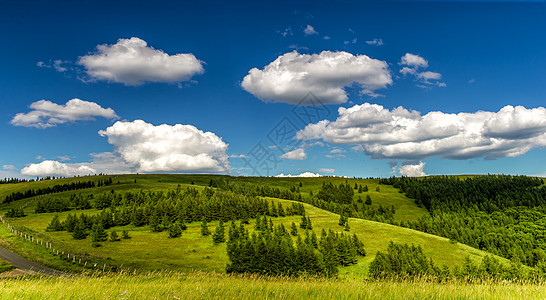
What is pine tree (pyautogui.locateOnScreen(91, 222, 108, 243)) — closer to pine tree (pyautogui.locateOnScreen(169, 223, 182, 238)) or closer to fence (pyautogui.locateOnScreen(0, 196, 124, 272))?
fence (pyautogui.locateOnScreen(0, 196, 124, 272))

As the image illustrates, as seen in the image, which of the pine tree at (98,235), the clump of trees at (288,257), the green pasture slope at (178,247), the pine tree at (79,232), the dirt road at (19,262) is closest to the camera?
the dirt road at (19,262)

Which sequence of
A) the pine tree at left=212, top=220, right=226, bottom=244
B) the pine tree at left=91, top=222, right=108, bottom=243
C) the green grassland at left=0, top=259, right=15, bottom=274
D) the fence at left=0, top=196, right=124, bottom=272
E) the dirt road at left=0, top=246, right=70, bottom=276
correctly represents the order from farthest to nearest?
the pine tree at left=212, top=220, right=226, bottom=244 → the pine tree at left=91, top=222, right=108, bottom=243 → the fence at left=0, top=196, right=124, bottom=272 → the dirt road at left=0, top=246, right=70, bottom=276 → the green grassland at left=0, top=259, right=15, bottom=274

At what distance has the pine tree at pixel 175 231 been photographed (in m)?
110

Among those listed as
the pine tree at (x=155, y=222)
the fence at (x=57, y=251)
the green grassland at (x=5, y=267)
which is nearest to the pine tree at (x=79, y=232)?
the fence at (x=57, y=251)

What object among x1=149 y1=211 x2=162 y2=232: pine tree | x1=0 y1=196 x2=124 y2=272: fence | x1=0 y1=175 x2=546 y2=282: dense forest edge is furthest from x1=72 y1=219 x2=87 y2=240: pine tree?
x1=149 y1=211 x2=162 y2=232: pine tree

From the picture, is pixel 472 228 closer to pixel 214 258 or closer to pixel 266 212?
pixel 266 212

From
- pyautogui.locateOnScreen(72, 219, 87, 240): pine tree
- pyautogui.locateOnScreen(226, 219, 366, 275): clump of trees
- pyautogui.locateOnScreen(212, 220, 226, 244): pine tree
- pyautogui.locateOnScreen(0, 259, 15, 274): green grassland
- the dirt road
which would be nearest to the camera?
pyautogui.locateOnScreen(0, 259, 15, 274): green grassland

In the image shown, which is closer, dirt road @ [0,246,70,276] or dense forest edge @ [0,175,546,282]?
dirt road @ [0,246,70,276]

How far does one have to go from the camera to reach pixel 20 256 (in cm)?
7369

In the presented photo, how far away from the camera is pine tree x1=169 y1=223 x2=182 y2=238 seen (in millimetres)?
110338

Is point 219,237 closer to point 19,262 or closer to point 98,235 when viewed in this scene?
point 98,235

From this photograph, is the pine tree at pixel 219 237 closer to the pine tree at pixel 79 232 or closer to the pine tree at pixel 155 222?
the pine tree at pixel 155 222

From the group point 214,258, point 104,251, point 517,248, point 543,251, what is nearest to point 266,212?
point 214,258

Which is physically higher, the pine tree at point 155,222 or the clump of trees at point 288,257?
the pine tree at point 155,222
